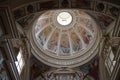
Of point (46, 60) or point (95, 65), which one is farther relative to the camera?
point (46, 60)

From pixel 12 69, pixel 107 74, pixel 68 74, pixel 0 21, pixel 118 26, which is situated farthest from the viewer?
pixel 68 74

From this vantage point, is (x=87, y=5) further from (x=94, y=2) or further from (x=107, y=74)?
(x=107, y=74)

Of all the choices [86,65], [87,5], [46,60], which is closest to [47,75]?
[46,60]

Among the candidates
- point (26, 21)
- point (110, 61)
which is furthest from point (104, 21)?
point (26, 21)

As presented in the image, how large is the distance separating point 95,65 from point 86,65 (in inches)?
39.5

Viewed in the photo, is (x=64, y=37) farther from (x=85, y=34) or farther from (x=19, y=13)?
(x=19, y=13)

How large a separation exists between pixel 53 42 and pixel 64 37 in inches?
55.8

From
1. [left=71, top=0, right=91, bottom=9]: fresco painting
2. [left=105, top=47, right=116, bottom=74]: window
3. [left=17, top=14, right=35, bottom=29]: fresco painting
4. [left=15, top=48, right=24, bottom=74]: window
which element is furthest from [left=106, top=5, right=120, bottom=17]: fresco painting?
[left=15, top=48, right=24, bottom=74]: window

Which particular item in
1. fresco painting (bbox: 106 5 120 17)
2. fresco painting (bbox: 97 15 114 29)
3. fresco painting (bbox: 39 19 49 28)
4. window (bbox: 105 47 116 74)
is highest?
fresco painting (bbox: 106 5 120 17)

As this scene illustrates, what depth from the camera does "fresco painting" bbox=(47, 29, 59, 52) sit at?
2284 cm

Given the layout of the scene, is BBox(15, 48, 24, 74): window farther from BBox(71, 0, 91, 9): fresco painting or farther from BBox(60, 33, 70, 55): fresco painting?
BBox(60, 33, 70, 55): fresco painting

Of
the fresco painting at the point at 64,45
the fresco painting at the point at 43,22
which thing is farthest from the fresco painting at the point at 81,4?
the fresco painting at the point at 64,45

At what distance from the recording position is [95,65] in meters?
18.8

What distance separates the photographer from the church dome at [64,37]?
20297 millimetres
